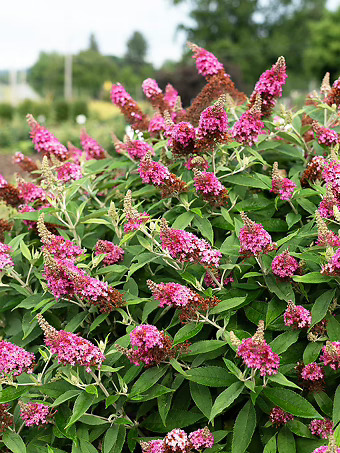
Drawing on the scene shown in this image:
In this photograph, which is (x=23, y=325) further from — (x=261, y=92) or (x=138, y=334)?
(x=261, y=92)

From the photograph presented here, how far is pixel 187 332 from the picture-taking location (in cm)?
203

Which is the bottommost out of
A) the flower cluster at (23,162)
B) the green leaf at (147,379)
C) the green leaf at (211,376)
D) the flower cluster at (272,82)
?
the green leaf at (147,379)

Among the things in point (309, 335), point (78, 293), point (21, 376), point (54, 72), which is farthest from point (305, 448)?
point (54, 72)

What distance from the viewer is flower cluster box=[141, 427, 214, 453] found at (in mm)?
1791

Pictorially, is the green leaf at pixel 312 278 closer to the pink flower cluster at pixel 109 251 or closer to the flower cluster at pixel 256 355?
the flower cluster at pixel 256 355

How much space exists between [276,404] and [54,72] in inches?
2353

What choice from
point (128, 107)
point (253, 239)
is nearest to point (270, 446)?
point (253, 239)

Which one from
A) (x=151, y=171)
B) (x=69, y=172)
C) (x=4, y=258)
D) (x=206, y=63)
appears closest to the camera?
(x=151, y=171)

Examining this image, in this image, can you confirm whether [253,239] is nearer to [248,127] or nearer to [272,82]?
[248,127]

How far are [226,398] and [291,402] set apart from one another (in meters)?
0.25

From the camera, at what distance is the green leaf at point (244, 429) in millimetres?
1868

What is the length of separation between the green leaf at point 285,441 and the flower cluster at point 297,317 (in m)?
0.42

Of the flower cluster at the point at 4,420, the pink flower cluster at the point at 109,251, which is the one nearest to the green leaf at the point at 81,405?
the flower cluster at the point at 4,420

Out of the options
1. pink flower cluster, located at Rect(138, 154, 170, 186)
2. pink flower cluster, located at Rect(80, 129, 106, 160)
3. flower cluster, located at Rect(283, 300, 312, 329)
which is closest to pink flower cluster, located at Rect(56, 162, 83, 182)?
pink flower cluster, located at Rect(80, 129, 106, 160)
